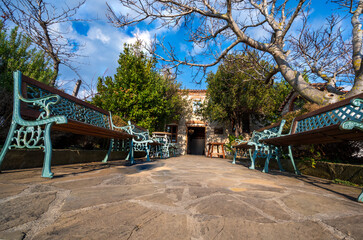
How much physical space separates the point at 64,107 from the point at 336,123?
3.61 meters

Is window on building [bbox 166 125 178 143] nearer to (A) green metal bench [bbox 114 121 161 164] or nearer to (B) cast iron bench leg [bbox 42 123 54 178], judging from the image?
(A) green metal bench [bbox 114 121 161 164]

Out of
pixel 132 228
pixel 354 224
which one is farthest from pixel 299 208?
pixel 132 228

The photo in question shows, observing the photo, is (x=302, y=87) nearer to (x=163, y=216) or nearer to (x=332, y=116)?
(x=332, y=116)

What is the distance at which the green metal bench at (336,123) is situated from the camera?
50.7 inches

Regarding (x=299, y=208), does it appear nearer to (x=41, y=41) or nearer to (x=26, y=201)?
(x=26, y=201)

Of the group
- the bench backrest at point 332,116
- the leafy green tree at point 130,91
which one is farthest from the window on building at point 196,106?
the bench backrest at point 332,116

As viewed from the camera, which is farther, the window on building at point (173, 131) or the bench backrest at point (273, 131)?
the window on building at point (173, 131)

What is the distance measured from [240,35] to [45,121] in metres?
4.80

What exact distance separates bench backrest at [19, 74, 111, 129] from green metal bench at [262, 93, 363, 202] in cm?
315

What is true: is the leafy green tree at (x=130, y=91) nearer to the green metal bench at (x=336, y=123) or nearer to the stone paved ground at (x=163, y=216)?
the green metal bench at (x=336, y=123)

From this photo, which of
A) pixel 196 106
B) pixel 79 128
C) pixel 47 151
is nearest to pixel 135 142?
pixel 79 128

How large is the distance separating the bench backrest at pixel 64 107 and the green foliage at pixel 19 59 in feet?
8.38

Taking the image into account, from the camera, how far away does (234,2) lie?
4945 millimetres

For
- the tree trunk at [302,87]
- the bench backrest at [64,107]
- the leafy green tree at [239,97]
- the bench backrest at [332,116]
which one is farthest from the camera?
the leafy green tree at [239,97]
